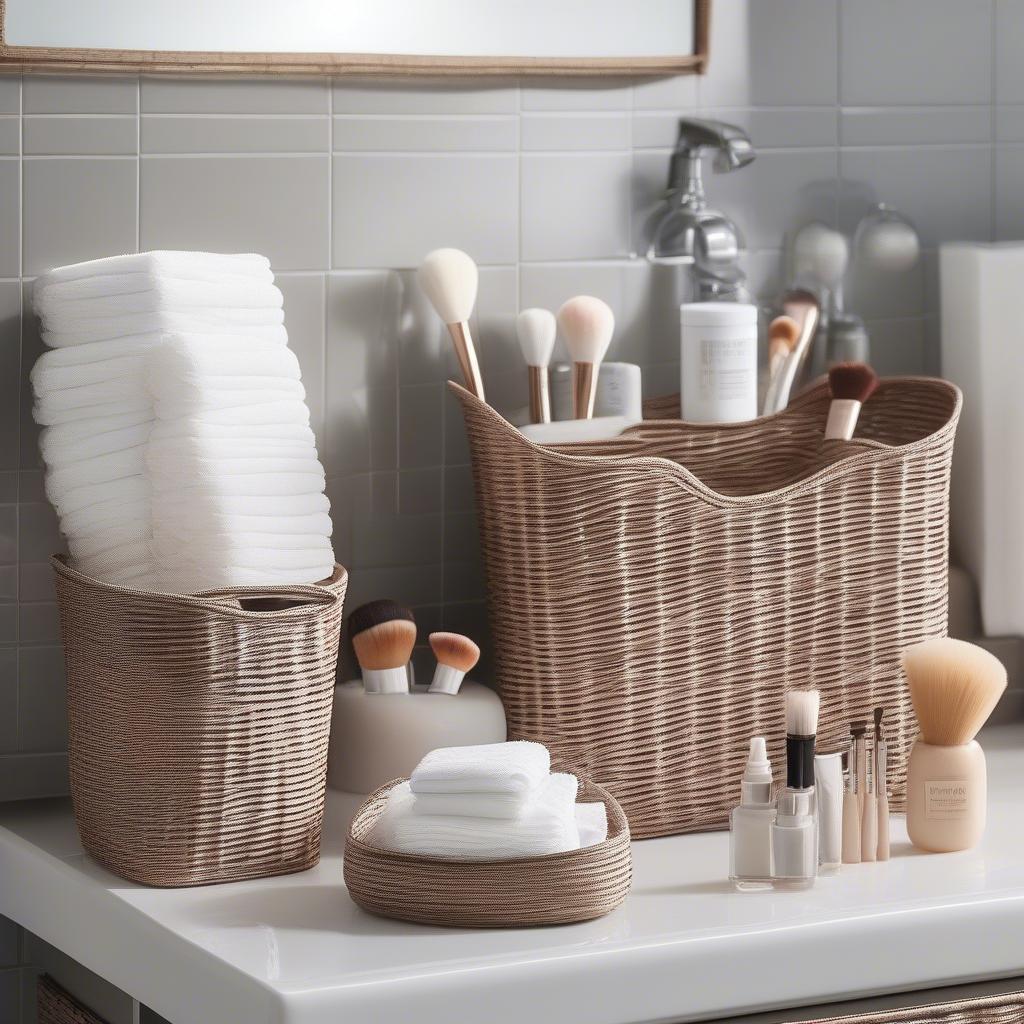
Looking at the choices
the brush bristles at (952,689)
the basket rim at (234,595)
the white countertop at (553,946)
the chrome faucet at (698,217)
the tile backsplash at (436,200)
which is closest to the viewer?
the white countertop at (553,946)

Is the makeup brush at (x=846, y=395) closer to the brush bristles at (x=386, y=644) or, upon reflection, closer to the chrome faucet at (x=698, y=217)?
the chrome faucet at (x=698, y=217)

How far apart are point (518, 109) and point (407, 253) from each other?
175mm

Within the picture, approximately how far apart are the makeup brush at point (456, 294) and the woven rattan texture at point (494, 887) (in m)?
0.45

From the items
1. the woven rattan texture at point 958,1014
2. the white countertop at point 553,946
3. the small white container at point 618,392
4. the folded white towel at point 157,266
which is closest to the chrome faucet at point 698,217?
the small white container at point 618,392

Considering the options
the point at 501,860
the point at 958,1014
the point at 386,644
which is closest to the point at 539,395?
the point at 386,644

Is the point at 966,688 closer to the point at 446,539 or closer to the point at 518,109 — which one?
the point at 446,539

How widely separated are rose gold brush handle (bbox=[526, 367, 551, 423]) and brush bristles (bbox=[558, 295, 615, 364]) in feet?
0.11

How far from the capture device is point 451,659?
4.40ft

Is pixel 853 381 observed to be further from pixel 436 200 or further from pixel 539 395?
pixel 436 200

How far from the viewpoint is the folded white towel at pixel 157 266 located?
123 cm

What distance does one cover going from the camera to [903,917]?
44.1 inches

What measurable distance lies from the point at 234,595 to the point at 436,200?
0.47 metres

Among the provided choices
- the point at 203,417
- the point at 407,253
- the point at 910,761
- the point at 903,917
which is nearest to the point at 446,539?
the point at 407,253

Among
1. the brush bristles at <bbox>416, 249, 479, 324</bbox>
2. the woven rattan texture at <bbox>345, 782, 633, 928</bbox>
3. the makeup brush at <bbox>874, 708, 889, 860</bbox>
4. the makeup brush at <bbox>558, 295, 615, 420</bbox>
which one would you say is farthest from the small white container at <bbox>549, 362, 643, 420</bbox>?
the woven rattan texture at <bbox>345, 782, 633, 928</bbox>
